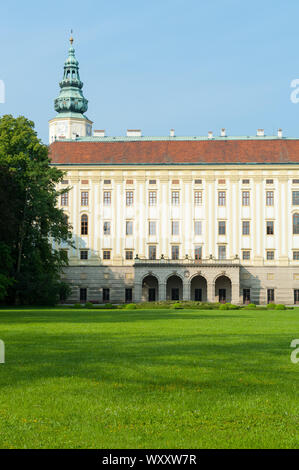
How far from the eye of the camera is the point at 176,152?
8144 centimetres

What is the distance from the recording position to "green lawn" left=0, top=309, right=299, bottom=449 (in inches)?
314

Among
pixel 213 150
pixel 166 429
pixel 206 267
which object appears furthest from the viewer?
pixel 213 150

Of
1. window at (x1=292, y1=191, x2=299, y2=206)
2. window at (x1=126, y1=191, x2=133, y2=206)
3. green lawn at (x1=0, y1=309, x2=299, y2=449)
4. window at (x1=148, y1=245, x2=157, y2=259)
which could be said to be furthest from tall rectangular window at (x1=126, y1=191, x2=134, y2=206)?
green lawn at (x1=0, y1=309, x2=299, y2=449)

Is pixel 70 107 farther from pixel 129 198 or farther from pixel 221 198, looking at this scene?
pixel 221 198

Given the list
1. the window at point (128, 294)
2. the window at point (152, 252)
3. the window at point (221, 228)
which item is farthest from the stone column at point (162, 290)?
the window at point (221, 228)

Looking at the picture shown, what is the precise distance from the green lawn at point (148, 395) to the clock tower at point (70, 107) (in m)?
113

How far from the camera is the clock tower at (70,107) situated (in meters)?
128

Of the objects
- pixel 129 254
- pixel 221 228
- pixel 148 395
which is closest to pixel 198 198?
pixel 221 228

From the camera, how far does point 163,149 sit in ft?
270

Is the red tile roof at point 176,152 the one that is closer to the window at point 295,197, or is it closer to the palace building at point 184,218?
the palace building at point 184,218

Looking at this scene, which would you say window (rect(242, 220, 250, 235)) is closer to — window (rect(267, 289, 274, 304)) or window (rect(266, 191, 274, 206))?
window (rect(266, 191, 274, 206))

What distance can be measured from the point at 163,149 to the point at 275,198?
15.9 metres
